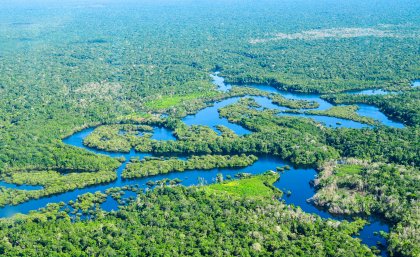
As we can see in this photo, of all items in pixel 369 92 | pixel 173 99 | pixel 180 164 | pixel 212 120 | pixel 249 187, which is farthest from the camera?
pixel 369 92

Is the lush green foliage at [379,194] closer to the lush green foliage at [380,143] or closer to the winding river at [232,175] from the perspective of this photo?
the winding river at [232,175]

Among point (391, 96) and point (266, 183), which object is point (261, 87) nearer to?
point (391, 96)

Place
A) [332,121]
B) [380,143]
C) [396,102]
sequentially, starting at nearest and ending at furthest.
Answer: [380,143]
[332,121]
[396,102]

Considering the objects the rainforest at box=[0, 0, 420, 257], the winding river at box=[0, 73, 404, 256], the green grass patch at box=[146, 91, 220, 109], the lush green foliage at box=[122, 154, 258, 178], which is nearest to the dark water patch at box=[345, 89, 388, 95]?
the rainforest at box=[0, 0, 420, 257]

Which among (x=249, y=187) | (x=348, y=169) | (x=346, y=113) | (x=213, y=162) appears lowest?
(x=249, y=187)

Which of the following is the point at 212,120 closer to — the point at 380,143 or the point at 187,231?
the point at 380,143

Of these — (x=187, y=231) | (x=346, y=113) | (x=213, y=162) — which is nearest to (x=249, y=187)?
(x=213, y=162)

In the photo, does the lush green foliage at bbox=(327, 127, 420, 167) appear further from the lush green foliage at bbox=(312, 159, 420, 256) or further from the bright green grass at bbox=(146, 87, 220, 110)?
the bright green grass at bbox=(146, 87, 220, 110)
